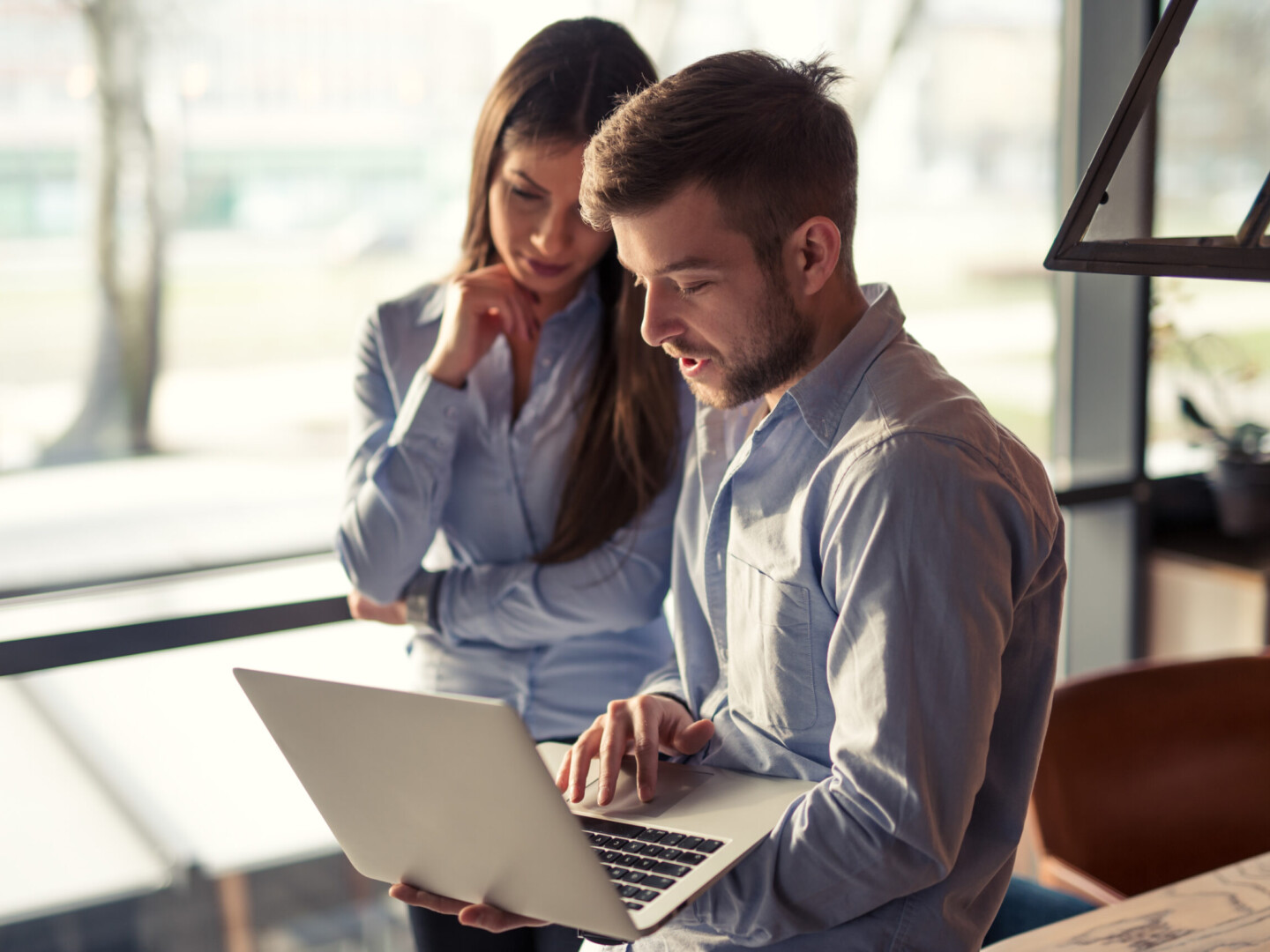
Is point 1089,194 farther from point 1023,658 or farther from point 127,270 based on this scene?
point 127,270

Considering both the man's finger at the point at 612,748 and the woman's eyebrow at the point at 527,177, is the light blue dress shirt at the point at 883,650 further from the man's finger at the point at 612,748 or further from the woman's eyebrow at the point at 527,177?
the woman's eyebrow at the point at 527,177

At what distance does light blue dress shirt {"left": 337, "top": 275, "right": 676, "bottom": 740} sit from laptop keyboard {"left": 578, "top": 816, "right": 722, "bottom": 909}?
0.52 m

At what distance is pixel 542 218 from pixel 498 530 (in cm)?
44

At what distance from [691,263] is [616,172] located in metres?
0.12

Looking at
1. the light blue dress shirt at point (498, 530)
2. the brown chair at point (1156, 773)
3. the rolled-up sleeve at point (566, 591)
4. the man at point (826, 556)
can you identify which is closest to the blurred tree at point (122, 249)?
the light blue dress shirt at point (498, 530)

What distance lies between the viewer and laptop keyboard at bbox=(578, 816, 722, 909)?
0.96 meters

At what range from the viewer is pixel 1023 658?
107 cm

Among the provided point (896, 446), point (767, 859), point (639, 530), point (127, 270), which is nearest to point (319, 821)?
point (127, 270)

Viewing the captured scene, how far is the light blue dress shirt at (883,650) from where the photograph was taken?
0.96 m

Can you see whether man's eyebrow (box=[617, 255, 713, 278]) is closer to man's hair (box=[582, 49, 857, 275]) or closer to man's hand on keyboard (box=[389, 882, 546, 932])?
man's hair (box=[582, 49, 857, 275])

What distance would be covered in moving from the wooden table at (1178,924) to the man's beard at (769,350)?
640 millimetres

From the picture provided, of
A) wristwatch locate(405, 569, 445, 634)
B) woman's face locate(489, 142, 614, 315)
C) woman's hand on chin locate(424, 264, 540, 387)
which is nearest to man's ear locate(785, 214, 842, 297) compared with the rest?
woman's face locate(489, 142, 614, 315)

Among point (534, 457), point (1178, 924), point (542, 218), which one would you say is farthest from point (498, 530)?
point (1178, 924)

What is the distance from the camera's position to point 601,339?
1650 mm
